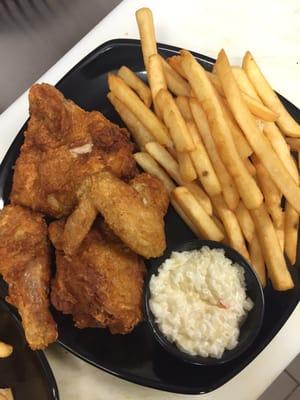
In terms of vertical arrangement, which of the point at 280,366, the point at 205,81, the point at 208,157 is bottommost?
the point at 280,366

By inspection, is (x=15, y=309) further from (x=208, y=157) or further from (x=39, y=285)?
(x=208, y=157)

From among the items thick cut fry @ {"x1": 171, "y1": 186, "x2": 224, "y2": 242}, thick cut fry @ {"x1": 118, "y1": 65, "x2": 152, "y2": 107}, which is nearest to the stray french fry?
thick cut fry @ {"x1": 171, "y1": 186, "x2": 224, "y2": 242}

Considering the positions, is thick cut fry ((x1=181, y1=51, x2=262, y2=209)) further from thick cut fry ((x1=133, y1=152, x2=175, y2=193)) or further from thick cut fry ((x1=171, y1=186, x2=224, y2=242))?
thick cut fry ((x1=133, y1=152, x2=175, y2=193))

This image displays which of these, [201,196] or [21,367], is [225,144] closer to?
[201,196]

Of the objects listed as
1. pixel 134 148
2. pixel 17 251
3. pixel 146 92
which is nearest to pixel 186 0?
pixel 146 92

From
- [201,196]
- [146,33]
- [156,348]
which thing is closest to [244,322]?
[156,348]

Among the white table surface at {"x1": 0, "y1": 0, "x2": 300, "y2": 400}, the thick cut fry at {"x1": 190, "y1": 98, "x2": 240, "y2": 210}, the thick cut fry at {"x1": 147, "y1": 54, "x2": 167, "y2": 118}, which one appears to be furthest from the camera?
the white table surface at {"x1": 0, "y1": 0, "x2": 300, "y2": 400}
